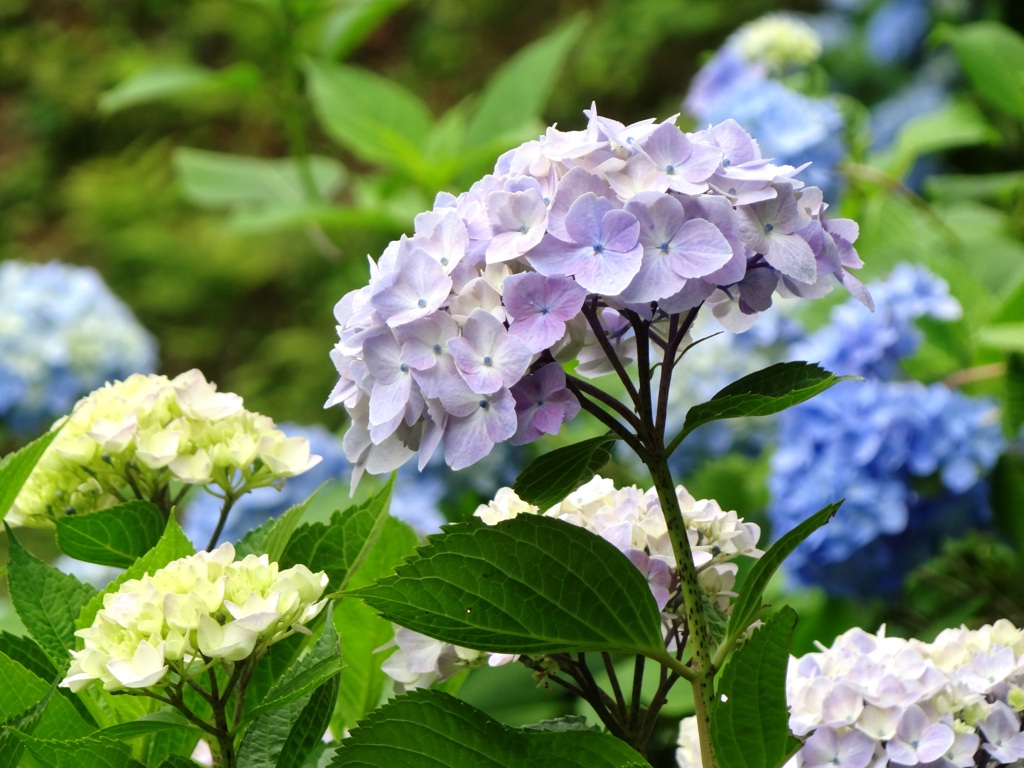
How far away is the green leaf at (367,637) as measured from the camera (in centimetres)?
64

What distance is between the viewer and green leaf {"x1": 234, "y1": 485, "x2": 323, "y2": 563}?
1.82 feet

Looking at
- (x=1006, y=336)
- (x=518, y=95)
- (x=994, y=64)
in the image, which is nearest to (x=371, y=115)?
(x=518, y=95)

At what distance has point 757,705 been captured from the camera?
1.49ft

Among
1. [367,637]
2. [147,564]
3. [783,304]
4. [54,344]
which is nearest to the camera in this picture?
[147,564]

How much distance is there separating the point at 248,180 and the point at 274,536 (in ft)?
5.40

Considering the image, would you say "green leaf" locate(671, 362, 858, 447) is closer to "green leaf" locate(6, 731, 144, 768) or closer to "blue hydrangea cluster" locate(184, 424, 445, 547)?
"green leaf" locate(6, 731, 144, 768)

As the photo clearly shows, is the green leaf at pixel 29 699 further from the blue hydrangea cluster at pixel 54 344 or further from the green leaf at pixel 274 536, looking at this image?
the blue hydrangea cluster at pixel 54 344

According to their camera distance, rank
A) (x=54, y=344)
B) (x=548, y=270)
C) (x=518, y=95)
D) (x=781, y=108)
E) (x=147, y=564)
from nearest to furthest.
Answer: (x=548, y=270)
(x=147, y=564)
(x=781, y=108)
(x=518, y=95)
(x=54, y=344)

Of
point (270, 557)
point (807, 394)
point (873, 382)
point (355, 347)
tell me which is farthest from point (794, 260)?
point (873, 382)

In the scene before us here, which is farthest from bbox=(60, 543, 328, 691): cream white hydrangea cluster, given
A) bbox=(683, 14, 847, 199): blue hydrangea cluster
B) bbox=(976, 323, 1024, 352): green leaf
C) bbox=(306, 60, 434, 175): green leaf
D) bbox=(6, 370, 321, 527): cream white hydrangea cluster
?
bbox=(306, 60, 434, 175): green leaf

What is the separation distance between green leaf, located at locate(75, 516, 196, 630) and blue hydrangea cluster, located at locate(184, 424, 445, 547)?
0.90 m

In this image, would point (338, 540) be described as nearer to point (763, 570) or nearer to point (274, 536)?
point (274, 536)

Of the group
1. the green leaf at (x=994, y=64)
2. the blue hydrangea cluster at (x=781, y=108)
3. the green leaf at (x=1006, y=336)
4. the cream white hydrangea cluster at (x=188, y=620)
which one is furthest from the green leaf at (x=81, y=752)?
the green leaf at (x=994, y=64)

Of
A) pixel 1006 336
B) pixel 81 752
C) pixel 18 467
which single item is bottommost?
pixel 81 752
